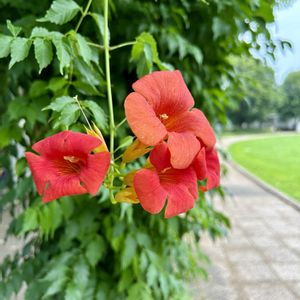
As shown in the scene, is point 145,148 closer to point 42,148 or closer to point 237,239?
point 42,148

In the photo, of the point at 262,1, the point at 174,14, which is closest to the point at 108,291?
the point at 174,14

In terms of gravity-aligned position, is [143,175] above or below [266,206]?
above

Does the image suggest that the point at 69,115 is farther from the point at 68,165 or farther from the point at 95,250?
the point at 95,250

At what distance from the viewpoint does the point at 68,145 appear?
410mm

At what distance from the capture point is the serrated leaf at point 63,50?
29.4 inches

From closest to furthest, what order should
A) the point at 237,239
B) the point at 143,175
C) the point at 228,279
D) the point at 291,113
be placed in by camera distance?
the point at 143,175 < the point at 228,279 < the point at 237,239 < the point at 291,113

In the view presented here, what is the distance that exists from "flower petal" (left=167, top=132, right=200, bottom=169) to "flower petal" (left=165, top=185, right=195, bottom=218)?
0.04 metres

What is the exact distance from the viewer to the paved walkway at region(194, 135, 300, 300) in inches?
116

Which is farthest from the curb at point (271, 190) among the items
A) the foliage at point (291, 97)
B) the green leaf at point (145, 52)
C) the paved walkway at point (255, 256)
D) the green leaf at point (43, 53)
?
the foliage at point (291, 97)

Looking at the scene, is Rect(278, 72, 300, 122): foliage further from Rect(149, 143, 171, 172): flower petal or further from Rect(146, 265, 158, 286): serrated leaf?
Rect(149, 143, 171, 172): flower petal

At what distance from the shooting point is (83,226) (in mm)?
1553

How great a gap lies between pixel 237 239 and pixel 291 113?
35549 mm

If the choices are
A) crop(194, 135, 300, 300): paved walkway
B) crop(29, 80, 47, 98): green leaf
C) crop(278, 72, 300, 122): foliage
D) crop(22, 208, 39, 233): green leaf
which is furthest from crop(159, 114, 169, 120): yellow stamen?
crop(278, 72, 300, 122): foliage

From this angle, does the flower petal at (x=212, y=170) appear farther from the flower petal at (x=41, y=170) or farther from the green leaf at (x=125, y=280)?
the green leaf at (x=125, y=280)
